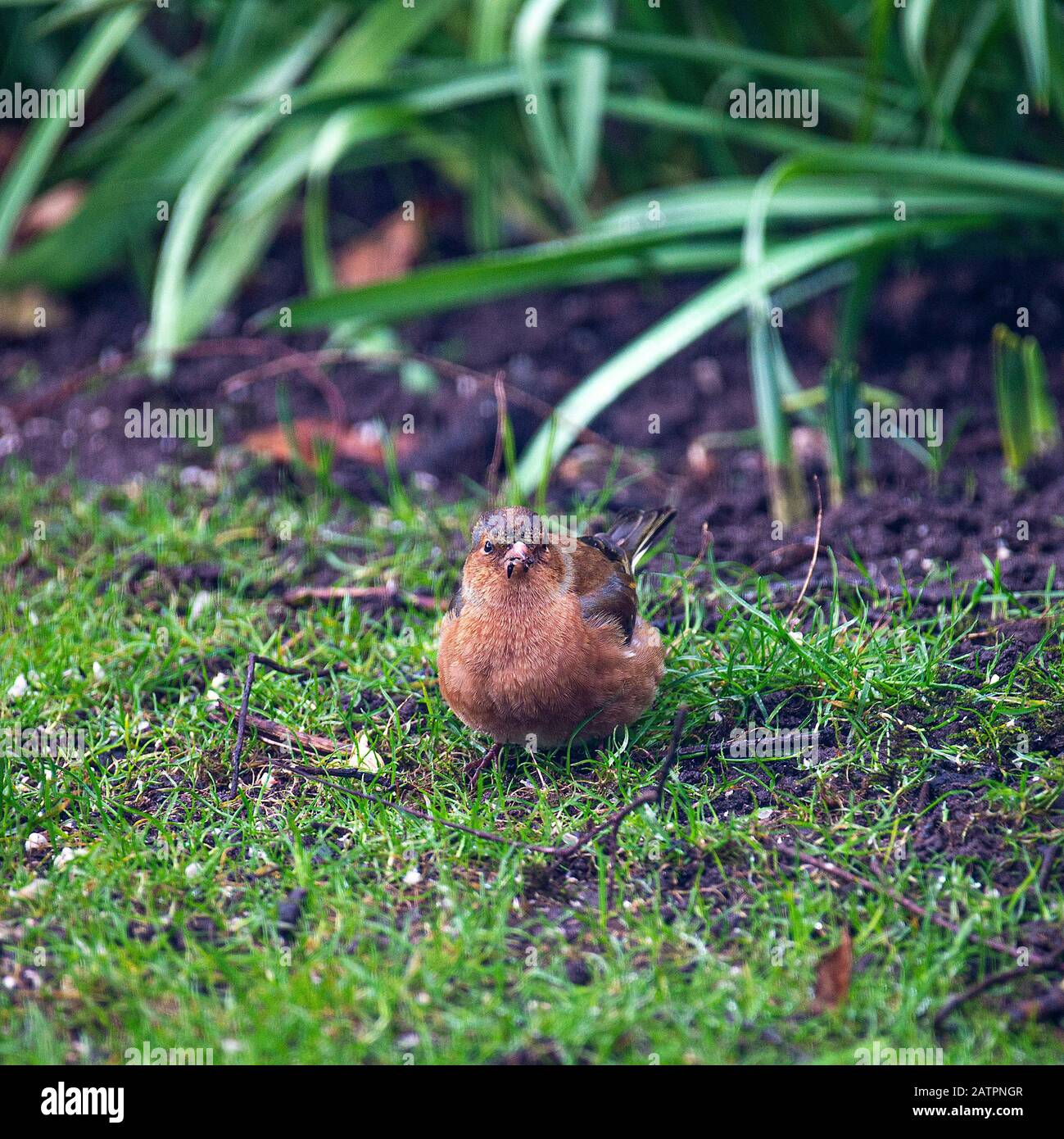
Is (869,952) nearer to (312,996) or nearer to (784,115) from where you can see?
(312,996)

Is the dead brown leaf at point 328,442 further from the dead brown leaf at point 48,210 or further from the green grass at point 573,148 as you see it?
the dead brown leaf at point 48,210

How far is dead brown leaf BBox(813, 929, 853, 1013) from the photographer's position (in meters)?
2.59

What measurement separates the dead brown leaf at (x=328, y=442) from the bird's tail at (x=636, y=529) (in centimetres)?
144

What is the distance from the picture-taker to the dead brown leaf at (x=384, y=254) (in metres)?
6.29

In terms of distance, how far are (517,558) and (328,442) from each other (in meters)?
1.93

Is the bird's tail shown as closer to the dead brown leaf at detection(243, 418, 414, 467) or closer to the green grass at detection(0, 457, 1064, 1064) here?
the green grass at detection(0, 457, 1064, 1064)

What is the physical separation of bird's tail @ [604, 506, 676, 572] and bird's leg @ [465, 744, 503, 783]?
84 cm

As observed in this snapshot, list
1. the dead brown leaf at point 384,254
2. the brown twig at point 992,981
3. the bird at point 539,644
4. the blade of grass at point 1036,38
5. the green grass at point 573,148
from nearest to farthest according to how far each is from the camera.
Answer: the brown twig at point 992,981 < the bird at point 539,644 < the blade of grass at point 1036,38 < the green grass at point 573,148 < the dead brown leaf at point 384,254

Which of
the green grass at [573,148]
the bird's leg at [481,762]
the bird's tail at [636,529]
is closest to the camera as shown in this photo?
the bird's leg at [481,762]

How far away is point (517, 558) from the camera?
3.21 meters

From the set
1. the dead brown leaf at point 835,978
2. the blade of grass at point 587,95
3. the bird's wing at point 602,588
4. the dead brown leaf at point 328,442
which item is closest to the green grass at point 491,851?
the dead brown leaf at point 835,978

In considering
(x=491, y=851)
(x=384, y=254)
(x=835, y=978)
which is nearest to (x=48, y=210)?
(x=384, y=254)

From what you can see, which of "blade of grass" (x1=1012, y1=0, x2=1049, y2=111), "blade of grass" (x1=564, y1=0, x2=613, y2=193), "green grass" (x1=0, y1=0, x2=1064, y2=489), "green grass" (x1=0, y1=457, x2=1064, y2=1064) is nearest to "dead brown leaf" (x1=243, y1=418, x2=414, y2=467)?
"green grass" (x1=0, y1=0, x2=1064, y2=489)

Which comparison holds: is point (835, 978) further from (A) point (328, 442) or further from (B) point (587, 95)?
(B) point (587, 95)
